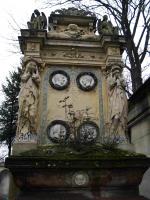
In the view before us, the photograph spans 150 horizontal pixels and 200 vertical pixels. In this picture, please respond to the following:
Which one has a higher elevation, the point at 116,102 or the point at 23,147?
the point at 116,102

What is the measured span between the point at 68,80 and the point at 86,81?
0.45 meters

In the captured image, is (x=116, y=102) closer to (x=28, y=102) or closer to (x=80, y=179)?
(x=28, y=102)

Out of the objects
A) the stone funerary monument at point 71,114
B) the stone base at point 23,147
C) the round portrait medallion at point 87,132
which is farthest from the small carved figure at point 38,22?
the stone base at point 23,147

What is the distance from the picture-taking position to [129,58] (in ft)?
40.8

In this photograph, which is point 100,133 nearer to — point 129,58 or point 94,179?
point 94,179

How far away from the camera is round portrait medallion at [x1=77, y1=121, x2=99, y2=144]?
6.55 metres

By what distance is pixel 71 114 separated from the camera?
7.02 m

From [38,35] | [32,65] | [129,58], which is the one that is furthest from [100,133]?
[129,58]

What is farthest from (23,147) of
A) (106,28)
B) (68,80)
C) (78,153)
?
(106,28)

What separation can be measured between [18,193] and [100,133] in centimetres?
227

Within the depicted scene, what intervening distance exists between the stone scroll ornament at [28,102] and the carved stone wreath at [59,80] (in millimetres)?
415

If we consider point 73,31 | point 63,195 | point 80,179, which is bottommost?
point 63,195

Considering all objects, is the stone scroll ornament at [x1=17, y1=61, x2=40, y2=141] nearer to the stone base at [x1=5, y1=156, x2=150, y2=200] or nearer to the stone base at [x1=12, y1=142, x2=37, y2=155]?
the stone base at [x1=12, y1=142, x2=37, y2=155]

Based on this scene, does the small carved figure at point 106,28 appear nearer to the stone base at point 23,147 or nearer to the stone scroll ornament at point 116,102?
the stone scroll ornament at point 116,102
